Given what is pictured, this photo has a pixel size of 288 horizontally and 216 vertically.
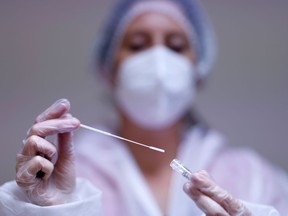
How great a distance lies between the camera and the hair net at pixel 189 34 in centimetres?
137

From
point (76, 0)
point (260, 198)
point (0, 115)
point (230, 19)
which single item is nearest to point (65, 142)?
point (260, 198)

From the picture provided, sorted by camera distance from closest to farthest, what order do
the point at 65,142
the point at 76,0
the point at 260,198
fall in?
1. the point at 65,142
2. the point at 260,198
3. the point at 76,0

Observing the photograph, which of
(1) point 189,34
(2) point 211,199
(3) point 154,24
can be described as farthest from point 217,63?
(2) point 211,199

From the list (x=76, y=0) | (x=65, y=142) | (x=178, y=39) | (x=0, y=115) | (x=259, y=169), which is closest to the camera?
(x=65, y=142)

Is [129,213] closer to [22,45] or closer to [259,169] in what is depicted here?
[259,169]

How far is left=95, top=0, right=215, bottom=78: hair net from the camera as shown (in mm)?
1368

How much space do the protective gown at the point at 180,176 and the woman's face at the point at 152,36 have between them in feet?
0.95

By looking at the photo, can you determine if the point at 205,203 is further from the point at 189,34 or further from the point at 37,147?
the point at 189,34

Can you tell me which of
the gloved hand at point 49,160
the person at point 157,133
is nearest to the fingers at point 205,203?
the person at point 157,133

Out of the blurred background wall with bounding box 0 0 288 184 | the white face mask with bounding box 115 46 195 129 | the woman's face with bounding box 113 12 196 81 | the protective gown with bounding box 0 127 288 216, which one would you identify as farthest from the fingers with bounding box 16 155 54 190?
the blurred background wall with bounding box 0 0 288 184

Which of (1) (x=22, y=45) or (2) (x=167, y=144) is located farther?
(1) (x=22, y=45)

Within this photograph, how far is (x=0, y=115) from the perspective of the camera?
1600 mm

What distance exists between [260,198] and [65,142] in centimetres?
57

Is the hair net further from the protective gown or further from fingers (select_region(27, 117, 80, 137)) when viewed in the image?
fingers (select_region(27, 117, 80, 137))
